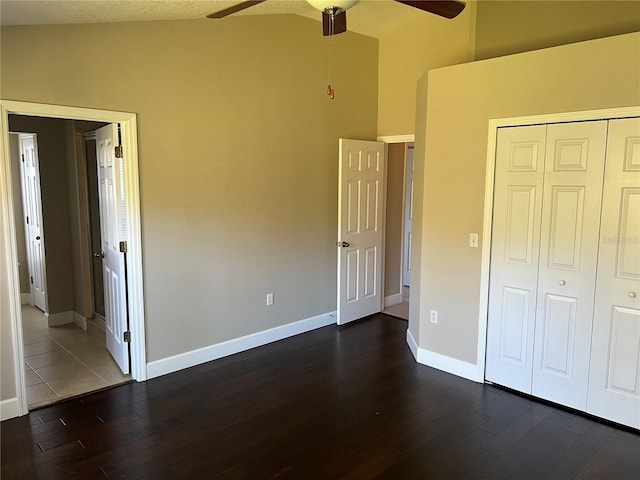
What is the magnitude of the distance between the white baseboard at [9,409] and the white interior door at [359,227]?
3.10m

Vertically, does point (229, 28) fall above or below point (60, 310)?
above

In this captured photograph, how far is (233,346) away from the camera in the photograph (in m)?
4.29

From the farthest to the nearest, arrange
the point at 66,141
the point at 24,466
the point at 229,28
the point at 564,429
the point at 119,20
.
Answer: the point at 66,141 → the point at 229,28 → the point at 119,20 → the point at 564,429 → the point at 24,466

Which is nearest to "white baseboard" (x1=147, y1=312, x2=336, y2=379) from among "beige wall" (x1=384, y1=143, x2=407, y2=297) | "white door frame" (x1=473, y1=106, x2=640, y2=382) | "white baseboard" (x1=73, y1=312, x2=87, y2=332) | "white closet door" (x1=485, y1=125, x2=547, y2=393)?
"beige wall" (x1=384, y1=143, x2=407, y2=297)

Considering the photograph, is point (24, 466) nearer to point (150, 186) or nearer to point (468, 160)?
point (150, 186)

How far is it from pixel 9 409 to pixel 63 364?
931mm

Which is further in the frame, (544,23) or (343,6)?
(544,23)

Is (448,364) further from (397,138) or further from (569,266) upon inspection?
(397,138)

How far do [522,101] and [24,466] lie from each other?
159 inches

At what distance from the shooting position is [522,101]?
10.8 ft

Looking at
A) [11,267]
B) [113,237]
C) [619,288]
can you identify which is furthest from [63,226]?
[619,288]

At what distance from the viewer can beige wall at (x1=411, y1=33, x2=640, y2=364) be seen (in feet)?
9.66

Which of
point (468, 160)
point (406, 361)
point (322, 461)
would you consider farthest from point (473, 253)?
point (322, 461)

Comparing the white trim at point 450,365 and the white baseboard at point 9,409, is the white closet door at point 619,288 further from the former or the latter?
the white baseboard at point 9,409
